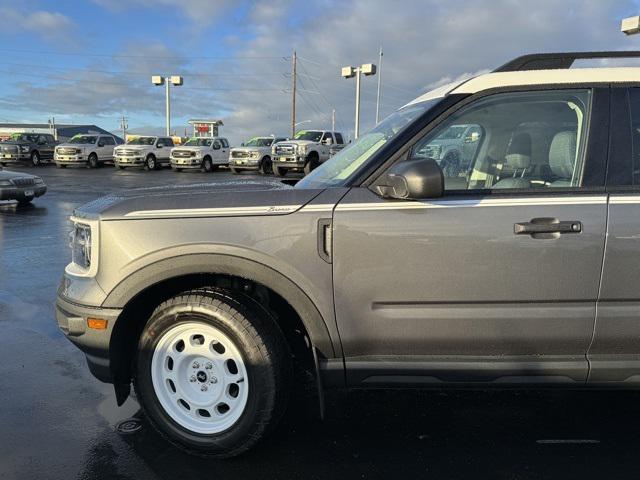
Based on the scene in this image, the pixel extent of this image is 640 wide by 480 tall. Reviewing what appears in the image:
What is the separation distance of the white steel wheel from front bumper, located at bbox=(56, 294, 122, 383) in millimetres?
253

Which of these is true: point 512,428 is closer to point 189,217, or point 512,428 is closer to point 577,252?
point 577,252

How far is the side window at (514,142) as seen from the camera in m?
2.79

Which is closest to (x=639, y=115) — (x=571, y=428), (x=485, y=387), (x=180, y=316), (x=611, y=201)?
(x=611, y=201)

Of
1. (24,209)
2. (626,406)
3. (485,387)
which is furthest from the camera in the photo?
(24,209)

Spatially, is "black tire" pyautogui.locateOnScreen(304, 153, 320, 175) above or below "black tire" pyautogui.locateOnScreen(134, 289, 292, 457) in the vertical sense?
above

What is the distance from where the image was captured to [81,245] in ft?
9.64

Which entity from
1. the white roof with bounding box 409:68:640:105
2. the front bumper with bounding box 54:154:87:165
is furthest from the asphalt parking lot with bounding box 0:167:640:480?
the front bumper with bounding box 54:154:87:165

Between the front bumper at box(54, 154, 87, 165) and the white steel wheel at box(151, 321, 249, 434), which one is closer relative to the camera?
the white steel wheel at box(151, 321, 249, 434)

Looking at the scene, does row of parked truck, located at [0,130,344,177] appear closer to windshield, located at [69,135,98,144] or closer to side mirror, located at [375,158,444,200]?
windshield, located at [69,135,98,144]

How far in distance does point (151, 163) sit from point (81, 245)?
30200 mm

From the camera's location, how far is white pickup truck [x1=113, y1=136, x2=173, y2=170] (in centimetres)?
3027

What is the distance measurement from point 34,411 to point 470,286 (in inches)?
110

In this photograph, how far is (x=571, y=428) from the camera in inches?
127

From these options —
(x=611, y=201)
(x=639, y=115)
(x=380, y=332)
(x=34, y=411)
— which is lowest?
(x=34, y=411)
